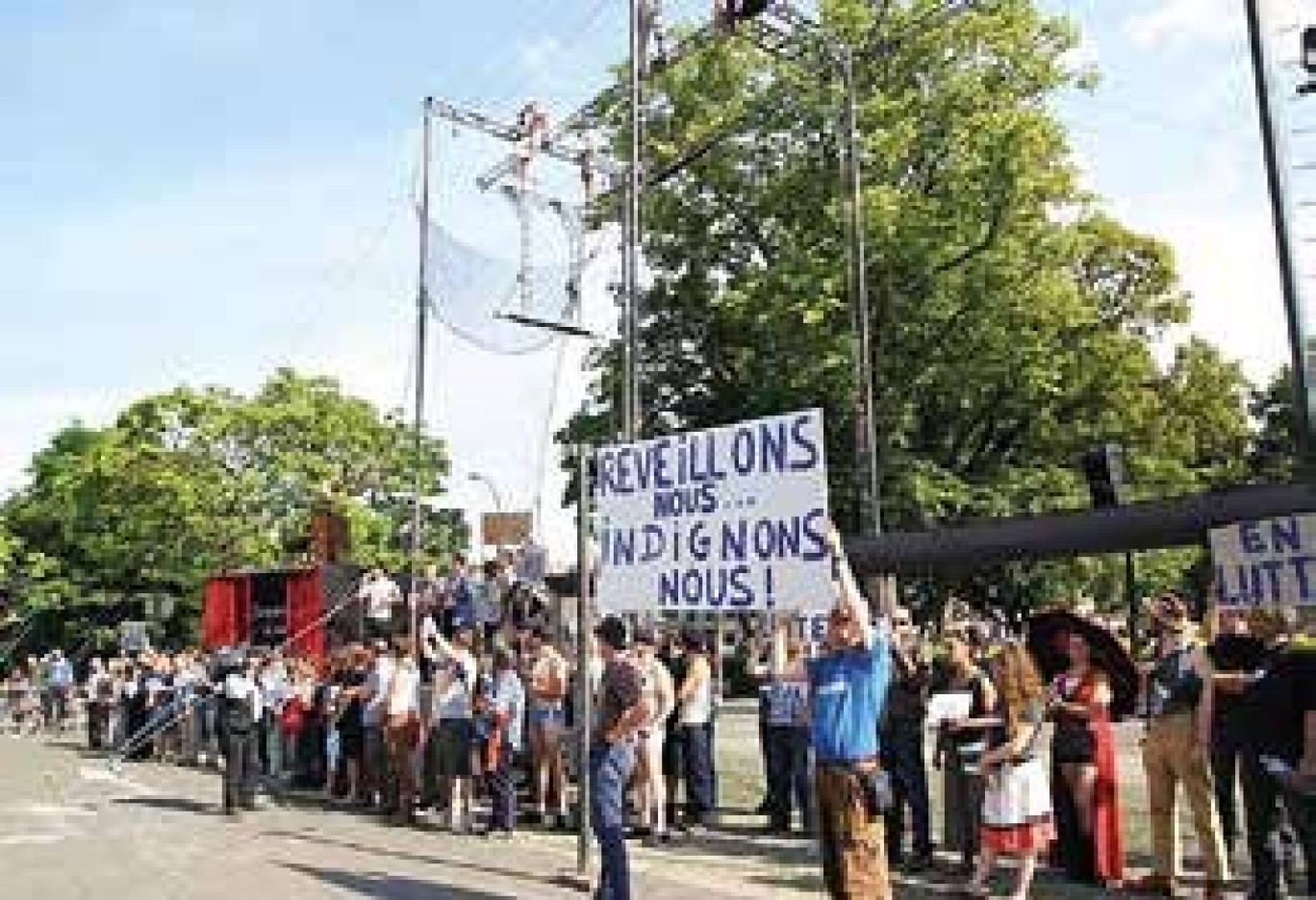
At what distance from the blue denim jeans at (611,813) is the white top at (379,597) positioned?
1313 centimetres

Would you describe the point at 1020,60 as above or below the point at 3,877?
above

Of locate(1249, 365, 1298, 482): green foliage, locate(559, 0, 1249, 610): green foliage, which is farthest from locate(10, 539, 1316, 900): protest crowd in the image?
locate(1249, 365, 1298, 482): green foliage

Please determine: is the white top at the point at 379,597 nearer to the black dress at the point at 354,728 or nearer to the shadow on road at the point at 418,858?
the black dress at the point at 354,728

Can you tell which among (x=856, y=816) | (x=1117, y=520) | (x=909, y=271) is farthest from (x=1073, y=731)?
(x=909, y=271)

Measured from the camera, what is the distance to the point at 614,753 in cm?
999

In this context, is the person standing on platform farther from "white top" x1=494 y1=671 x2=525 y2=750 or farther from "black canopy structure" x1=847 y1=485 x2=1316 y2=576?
"white top" x1=494 y1=671 x2=525 y2=750

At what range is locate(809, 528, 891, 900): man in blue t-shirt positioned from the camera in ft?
27.7

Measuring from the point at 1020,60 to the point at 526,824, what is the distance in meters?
23.7

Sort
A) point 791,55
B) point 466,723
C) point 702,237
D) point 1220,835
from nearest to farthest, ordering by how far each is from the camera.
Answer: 1. point 1220,835
2. point 466,723
3. point 791,55
4. point 702,237

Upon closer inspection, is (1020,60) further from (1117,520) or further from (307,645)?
(1117,520)

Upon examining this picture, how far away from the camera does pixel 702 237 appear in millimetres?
35812

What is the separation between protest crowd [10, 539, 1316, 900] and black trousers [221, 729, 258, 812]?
0.05 meters

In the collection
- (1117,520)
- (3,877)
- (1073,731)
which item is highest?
(1117,520)

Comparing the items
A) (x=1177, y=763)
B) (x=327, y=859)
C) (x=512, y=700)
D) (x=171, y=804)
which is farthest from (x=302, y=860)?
(x=1177, y=763)
